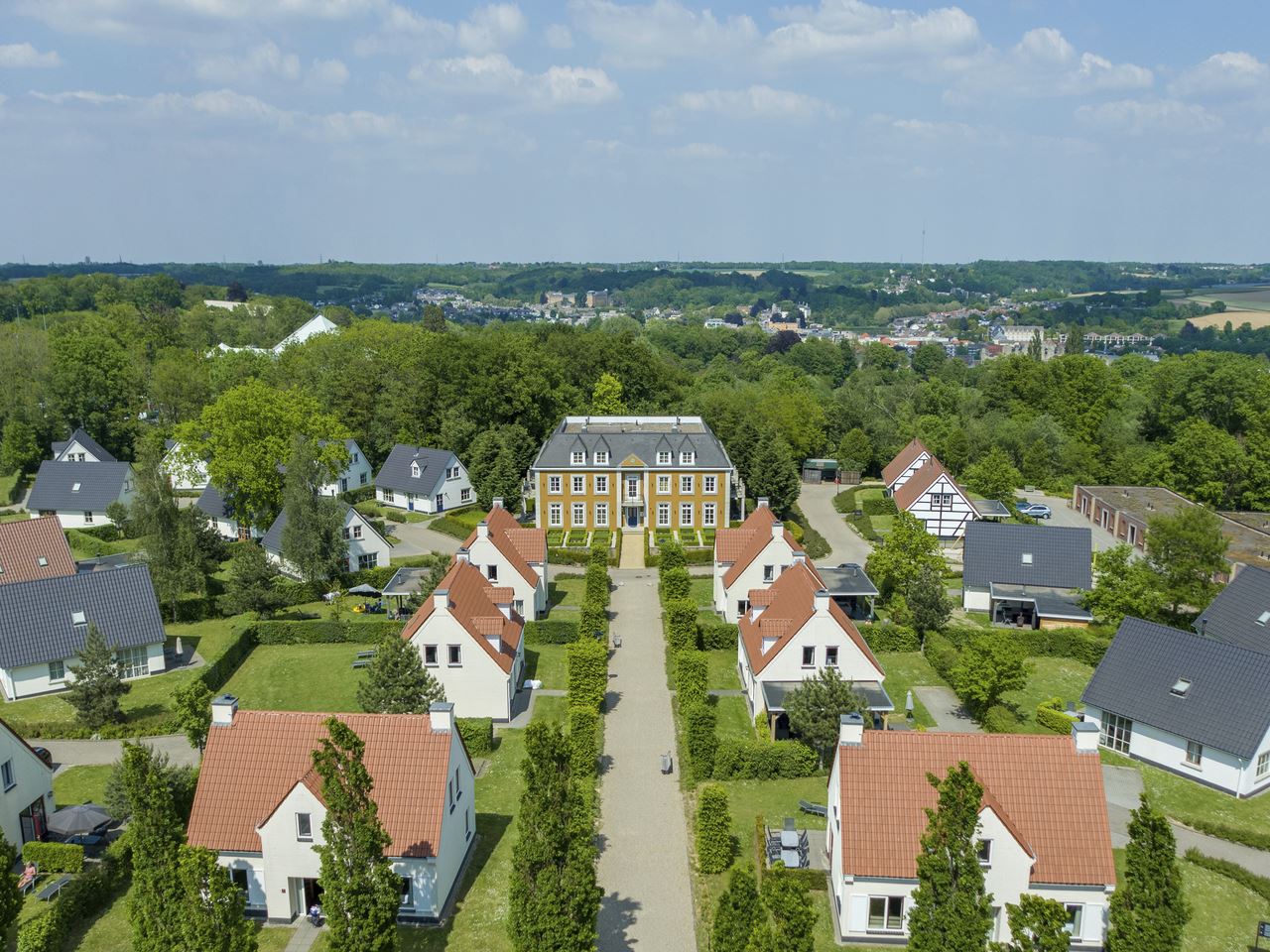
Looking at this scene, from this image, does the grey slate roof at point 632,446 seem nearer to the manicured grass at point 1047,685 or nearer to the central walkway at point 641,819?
the central walkway at point 641,819

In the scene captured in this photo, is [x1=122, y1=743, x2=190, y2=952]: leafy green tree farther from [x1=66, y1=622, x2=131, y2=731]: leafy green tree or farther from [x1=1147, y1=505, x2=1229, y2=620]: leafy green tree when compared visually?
[x1=1147, y1=505, x2=1229, y2=620]: leafy green tree

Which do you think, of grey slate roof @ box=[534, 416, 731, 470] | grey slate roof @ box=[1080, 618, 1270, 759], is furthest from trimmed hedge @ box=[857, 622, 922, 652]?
grey slate roof @ box=[534, 416, 731, 470]

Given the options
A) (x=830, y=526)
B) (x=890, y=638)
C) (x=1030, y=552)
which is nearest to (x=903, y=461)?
(x=830, y=526)

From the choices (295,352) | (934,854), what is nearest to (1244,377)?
(934,854)

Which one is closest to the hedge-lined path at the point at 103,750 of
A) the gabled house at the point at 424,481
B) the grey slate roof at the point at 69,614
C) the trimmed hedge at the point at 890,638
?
the grey slate roof at the point at 69,614

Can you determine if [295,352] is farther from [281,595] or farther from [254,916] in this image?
[254,916]

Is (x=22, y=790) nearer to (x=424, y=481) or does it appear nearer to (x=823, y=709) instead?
(x=823, y=709)
